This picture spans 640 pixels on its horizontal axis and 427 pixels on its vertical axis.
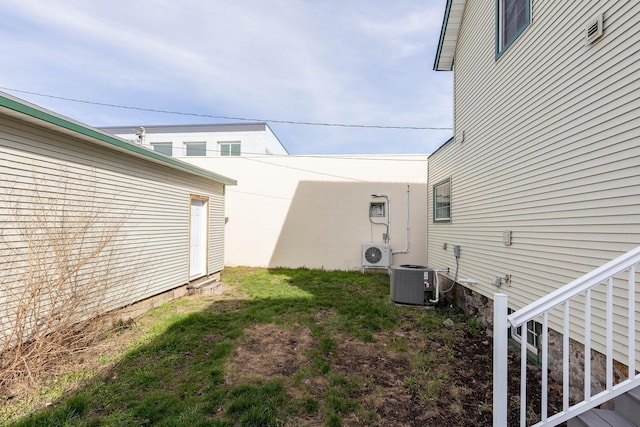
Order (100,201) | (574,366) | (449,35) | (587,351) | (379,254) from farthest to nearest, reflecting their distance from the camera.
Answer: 1. (379,254)
2. (449,35)
3. (100,201)
4. (574,366)
5. (587,351)

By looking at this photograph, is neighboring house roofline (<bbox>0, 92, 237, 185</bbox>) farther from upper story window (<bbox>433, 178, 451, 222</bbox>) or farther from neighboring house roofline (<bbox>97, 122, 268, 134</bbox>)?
neighboring house roofline (<bbox>97, 122, 268, 134</bbox>)

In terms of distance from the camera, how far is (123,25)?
255 inches

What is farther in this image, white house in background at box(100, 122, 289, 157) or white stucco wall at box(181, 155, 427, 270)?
white house in background at box(100, 122, 289, 157)

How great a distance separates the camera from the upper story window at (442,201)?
20.2 ft

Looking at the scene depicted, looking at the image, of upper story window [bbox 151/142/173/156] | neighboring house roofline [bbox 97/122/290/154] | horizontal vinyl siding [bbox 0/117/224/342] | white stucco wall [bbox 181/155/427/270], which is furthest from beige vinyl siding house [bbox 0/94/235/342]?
upper story window [bbox 151/142/173/156]

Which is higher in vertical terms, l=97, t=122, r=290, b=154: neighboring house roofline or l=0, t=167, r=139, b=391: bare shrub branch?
l=97, t=122, r=290, b=154: neighboring house roofline

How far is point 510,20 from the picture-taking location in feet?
12.9

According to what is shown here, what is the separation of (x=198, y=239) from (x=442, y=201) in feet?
19.6

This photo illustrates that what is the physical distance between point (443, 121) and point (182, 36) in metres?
9.11

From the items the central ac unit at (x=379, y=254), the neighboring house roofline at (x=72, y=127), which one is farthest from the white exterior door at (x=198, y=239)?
the central ac unit at (x=379, y=254)

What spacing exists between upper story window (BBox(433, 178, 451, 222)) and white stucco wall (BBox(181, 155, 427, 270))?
205 cm

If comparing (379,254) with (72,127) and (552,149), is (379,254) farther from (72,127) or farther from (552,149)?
(72,127)

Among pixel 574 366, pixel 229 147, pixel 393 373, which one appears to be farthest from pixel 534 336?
pixel 229 147

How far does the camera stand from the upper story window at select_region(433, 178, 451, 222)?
20.2 feet
